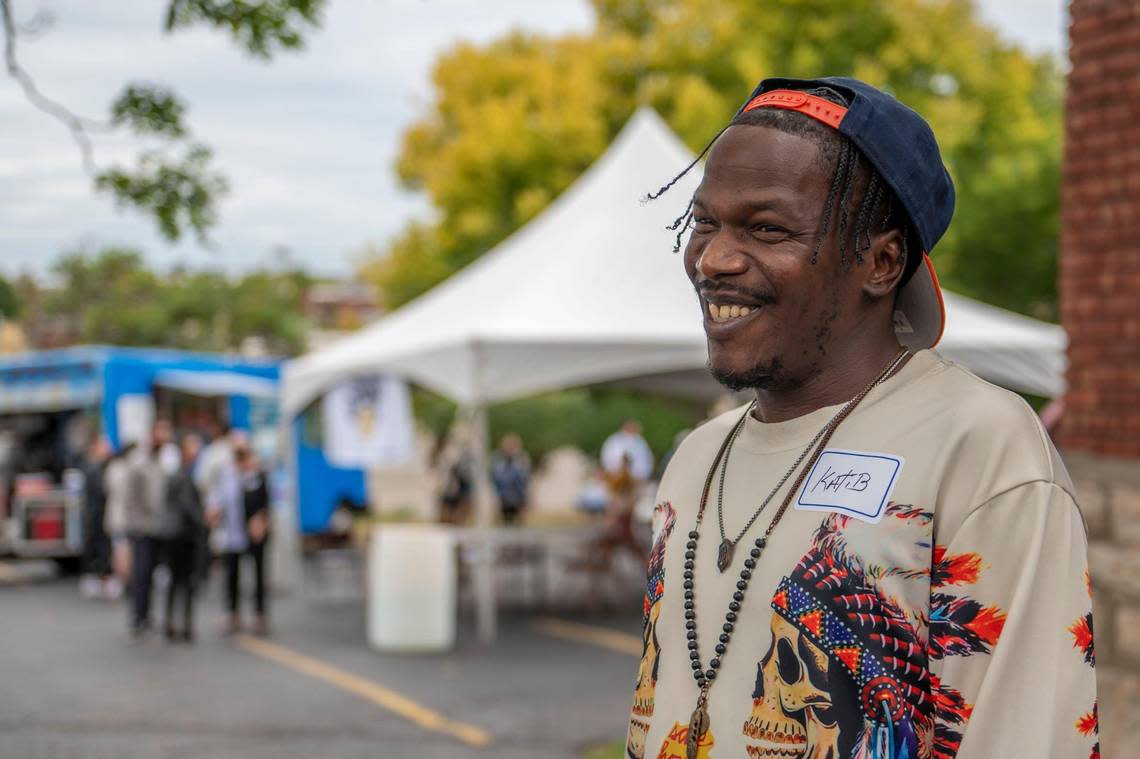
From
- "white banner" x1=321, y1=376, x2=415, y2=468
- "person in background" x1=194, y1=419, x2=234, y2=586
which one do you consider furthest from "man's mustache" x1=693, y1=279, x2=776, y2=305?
"white banner" x1=321, y1=376, x2=415, y2=468

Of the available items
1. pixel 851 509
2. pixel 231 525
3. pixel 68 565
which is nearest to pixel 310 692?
pixel 231 525

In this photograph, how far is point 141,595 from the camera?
11.6 meters

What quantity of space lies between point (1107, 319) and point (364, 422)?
9782 mm

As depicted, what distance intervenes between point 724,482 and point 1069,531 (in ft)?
1.59

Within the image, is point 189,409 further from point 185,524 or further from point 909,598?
point 909,598

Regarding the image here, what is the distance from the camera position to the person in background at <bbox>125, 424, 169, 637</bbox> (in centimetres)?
1152

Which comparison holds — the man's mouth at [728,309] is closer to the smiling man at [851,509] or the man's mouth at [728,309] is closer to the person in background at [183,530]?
the smiling man at [851,509]

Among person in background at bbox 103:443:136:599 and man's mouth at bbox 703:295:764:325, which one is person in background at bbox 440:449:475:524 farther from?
man's mouth at bbox 703:295:764:325

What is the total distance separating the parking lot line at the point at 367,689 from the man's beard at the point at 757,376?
246 inches

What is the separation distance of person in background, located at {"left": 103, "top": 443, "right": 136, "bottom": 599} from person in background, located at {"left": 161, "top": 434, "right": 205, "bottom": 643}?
79cm

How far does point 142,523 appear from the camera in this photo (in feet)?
37.7

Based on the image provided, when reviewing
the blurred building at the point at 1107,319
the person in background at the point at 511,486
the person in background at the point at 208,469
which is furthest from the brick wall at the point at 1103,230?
the person in background at the point at 511,486

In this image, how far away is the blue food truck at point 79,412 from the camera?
17.0 metres

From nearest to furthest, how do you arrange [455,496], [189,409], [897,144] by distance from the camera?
[897,144], [455,496], [189,409]
